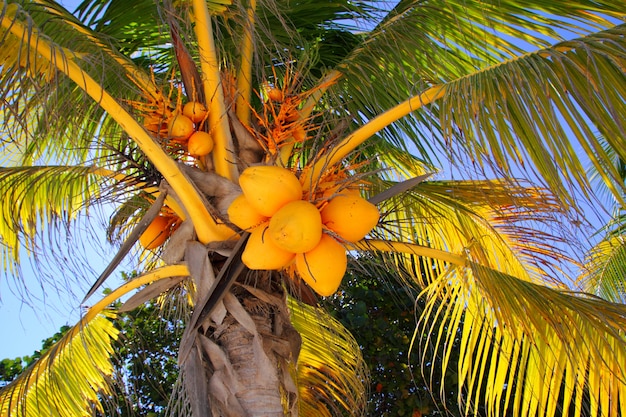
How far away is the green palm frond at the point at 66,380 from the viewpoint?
123 inches

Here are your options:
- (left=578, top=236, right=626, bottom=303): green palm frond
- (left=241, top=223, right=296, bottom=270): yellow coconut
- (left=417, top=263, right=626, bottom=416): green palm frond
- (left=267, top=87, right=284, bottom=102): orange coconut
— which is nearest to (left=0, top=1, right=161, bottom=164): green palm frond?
(left=267, top=87, right=284, bottom=102): orange coconut

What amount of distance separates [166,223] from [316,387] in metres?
1.77

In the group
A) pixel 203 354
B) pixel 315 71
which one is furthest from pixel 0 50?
pixel 315 71

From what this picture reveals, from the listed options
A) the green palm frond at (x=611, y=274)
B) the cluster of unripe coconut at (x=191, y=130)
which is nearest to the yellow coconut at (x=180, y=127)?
the cluster of unripe coconut at (x=191, y=130)

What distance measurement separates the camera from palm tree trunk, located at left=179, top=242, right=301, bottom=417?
8.32ft

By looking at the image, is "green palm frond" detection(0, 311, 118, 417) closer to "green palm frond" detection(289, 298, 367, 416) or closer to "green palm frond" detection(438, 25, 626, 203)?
"green palm frond" detection(289, 298, 367, 416)

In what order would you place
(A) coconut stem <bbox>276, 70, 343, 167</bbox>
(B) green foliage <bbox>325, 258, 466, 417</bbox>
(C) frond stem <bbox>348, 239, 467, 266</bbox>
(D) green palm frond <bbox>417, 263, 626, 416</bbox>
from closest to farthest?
1. (D) green palm frond <bbox>417, 263, 626, 416</bbox>
2. (C) frond stem <bbox>348, 239, 467, 266</bbox>
3. (A) coconut stem <bbox>276, 70, 343, 167</bbox>
4. (B) green foliage <bbox>325, 258, 466, 417</bbox>

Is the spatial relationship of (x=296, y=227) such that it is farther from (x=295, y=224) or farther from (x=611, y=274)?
(x=611, y=274)

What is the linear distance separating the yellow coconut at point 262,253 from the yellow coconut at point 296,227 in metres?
0.09

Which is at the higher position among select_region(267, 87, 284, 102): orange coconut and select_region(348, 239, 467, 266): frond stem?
select_region(267, 87, 284, 102): orange coconut

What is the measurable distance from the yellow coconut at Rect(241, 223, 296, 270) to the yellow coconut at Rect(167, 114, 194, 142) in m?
0.70

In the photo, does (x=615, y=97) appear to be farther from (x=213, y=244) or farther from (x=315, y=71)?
(x=315, y=71)

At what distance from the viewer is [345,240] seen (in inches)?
91.1

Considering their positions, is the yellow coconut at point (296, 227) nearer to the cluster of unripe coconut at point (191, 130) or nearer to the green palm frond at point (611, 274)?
the cluster of unripe coconut at point (191, 130)
